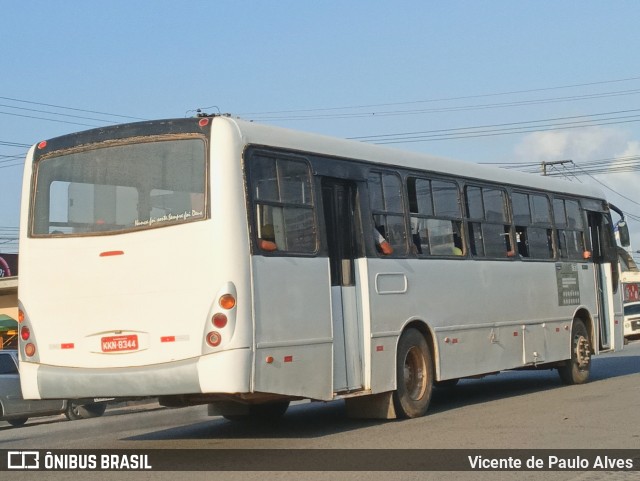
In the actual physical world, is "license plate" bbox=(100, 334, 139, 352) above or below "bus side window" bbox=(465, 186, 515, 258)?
below

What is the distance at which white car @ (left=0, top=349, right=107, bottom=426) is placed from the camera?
19.3 metres

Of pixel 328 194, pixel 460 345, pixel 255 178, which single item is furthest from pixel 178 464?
pixel 460 345

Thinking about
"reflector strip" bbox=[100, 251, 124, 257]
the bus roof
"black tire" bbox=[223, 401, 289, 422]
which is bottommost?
"black tire" bbox=[223, 401, 289, 422]

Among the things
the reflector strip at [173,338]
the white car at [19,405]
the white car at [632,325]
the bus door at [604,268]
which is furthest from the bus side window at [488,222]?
the white car at [632,325]

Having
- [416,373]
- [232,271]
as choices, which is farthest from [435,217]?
[232,271]

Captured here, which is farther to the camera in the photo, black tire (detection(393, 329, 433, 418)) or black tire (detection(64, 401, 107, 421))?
black tire (detection(64, 401, 107, 421))

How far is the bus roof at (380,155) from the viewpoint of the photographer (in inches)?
439

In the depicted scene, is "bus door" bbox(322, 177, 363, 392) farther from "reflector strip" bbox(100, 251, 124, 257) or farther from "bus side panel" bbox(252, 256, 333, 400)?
"reflector strip" bbox(100, 251, 124, 257)

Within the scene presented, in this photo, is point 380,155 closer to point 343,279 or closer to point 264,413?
point 343,279

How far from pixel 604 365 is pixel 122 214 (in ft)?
50.7

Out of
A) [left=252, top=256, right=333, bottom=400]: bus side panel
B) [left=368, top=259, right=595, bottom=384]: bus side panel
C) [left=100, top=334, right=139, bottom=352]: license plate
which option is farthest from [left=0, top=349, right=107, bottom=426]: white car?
[left=252, top=256, right=333, bottom=400]: bus side panel

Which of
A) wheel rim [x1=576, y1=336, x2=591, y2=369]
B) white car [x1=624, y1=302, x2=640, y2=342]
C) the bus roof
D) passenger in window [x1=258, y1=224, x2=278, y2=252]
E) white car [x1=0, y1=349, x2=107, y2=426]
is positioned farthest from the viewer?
white car [x1=624, y1=302, x2=640, y2=342]

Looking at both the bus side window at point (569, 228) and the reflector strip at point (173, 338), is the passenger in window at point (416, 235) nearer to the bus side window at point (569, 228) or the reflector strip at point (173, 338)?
the reflector strip at point (173, 338)

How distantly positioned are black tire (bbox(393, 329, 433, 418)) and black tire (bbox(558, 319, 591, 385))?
5.07m
